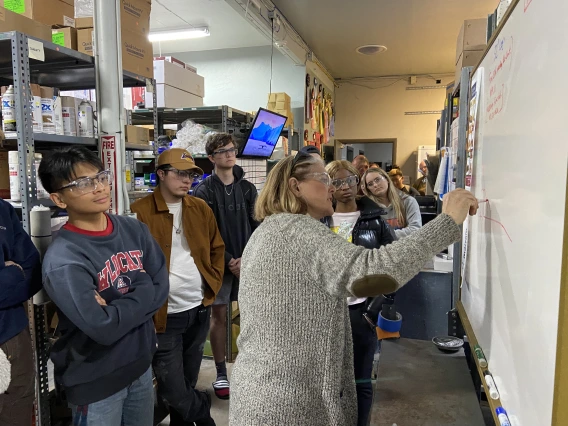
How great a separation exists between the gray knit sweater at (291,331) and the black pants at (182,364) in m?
1.01

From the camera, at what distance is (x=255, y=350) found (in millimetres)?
1147

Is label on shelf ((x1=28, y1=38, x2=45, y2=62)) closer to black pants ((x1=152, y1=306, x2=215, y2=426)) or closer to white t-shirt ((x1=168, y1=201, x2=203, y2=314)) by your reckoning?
white t-shirt ((x1=168, y1=201, x2=203, y2=314))

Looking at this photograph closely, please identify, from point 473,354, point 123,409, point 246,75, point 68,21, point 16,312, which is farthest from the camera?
point 246,75

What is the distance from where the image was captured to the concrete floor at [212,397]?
2574 mm

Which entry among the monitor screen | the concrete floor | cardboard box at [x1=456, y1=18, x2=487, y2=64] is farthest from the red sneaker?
cardboard box at [x1=456, y1=18, x2=487, y2=64]

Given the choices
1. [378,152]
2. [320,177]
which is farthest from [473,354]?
[378,152]

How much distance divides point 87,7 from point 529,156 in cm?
273

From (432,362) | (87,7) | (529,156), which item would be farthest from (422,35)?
(529,156)

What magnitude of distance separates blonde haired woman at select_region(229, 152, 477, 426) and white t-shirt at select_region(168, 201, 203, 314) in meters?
1.05

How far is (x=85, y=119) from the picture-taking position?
2199 mm

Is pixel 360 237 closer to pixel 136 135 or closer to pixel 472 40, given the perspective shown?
pixel 136 135

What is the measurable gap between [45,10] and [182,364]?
2.03m

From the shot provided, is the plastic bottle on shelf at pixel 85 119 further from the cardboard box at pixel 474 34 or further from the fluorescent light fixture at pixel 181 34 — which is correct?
the fluorescent light fixture at pixel 181 34

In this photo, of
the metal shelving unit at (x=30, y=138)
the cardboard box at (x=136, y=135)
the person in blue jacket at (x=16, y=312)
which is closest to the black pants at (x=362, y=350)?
the person in blue jacket at (x=16, y=312)
